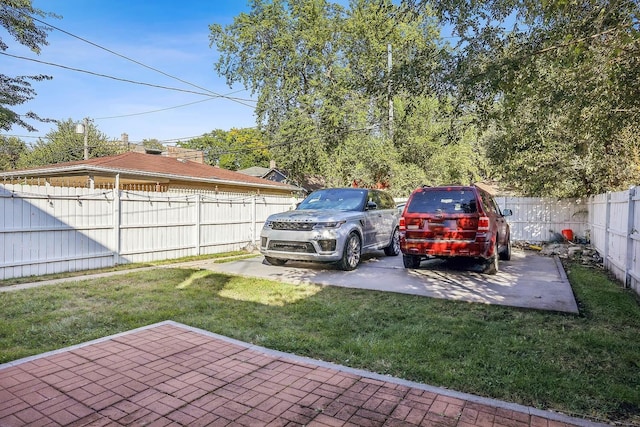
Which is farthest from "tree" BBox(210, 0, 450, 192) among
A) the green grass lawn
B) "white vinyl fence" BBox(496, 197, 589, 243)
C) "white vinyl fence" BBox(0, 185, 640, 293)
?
the green grass lawn

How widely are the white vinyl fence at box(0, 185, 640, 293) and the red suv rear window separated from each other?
2608 mm

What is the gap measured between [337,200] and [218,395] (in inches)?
273

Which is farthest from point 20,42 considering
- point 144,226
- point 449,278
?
point 449,278

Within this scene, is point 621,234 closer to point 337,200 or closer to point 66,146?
point 337,200

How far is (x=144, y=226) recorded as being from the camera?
9891 millimetres

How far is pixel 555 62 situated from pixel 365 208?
505 cm

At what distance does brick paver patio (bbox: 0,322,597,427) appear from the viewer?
2.65 m

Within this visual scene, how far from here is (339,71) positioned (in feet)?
85.4

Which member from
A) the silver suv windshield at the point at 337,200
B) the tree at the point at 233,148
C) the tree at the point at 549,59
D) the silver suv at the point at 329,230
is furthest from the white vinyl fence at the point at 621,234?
the tree at the point at 233,148

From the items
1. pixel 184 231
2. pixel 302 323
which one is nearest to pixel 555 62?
pixel 302 323

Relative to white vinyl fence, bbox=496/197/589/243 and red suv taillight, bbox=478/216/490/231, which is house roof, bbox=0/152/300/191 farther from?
red suv taillight, bbox=478/216/490/231

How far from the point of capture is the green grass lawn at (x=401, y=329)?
326 centimetres

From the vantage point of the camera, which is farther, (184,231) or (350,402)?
(184,231)

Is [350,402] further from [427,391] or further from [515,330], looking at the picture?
[515,330]
